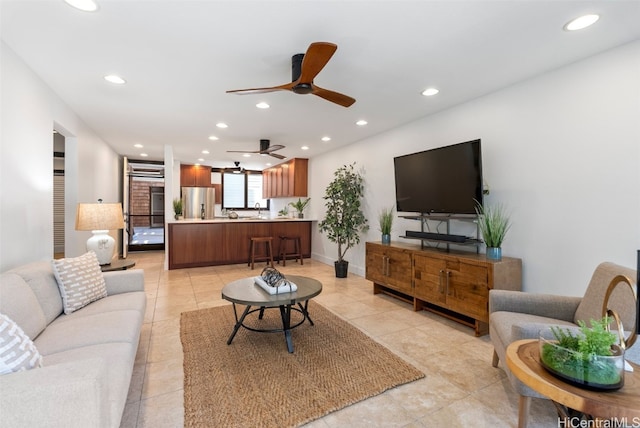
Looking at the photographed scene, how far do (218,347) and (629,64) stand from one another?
157 inches

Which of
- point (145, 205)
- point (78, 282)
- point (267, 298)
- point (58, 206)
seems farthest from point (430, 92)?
point (145, 205)

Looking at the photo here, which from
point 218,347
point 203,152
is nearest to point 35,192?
point 218,347

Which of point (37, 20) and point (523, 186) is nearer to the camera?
point (37, 20)

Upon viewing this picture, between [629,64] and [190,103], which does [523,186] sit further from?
[190,103]

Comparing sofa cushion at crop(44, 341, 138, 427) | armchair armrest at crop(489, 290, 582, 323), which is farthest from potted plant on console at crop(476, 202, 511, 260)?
sofa cushion at crop(44, 341, 138, 427)

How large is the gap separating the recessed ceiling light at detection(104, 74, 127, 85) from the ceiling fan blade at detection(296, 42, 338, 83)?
1.81 meters

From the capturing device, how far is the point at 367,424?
65.7 inches

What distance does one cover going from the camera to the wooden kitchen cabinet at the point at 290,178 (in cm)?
700

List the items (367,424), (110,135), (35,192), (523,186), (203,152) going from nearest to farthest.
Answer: (367,424) < (35,192) < (523,186) < (110,135) < (203,152)

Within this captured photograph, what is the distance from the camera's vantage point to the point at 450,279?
9.92ft

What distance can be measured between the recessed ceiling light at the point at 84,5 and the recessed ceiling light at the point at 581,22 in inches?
A: 118

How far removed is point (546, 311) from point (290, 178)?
227 inches

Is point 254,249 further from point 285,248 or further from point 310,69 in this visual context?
point 310,69

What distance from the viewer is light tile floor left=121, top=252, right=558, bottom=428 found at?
1.72 metres
